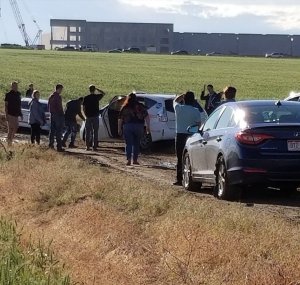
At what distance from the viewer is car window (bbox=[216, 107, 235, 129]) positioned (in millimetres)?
12760

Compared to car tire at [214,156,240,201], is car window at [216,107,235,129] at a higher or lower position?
higher

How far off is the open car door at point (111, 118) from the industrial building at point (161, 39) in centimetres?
15364

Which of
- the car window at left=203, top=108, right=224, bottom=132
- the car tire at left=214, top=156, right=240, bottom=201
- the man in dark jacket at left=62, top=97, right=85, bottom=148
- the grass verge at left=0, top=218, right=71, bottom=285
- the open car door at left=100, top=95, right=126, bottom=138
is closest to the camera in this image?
the grass verge at left=0, top=218, right=71, bottom=285

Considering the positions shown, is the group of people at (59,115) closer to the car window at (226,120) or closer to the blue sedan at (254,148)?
the car window at (226,120)

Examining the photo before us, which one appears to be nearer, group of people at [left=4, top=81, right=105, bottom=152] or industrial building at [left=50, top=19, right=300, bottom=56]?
group of people at [left=4, top=81, right=105, bottom=152]

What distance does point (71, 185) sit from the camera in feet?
45.6

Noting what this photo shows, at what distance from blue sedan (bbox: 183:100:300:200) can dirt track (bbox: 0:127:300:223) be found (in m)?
0.26

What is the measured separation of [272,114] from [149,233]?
3148mm

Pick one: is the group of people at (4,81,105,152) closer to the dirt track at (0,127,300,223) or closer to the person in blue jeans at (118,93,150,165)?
the dirt track at (0,127,300,223)

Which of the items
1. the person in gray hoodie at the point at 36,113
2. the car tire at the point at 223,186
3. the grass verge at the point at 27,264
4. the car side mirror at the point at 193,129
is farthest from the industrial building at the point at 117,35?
the grass verge at the point at 27,264

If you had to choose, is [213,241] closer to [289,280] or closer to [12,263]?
[289,280]

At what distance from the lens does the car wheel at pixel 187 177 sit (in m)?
14.3

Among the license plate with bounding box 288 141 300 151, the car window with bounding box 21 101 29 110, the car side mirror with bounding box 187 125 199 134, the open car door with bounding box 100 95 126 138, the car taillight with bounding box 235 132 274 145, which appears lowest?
→ the car window with bounding box 21 101 29 110

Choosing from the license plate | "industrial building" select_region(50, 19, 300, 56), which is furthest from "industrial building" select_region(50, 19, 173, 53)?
the license plate
